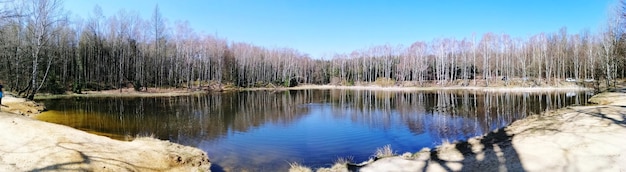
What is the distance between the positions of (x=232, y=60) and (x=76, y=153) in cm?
6380

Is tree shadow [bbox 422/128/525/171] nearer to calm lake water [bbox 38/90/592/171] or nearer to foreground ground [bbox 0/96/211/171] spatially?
calm lake water [bbox 38/90/592/171]

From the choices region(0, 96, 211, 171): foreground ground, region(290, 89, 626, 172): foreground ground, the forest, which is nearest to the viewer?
region(290, 89, 626, 172): foreground ground

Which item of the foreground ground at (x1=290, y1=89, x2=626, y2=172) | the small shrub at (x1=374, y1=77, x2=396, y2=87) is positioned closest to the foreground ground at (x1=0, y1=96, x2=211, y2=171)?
the foreground ground at (x1=290, y1=89, x2=626, y2=172)

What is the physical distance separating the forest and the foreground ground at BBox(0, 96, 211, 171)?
65.9 ft

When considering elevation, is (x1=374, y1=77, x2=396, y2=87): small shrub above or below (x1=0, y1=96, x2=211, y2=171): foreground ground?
above

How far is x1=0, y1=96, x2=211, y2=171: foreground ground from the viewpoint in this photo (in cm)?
620

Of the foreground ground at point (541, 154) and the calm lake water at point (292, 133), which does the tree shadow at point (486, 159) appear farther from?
the calm lake water at point (292, 133)

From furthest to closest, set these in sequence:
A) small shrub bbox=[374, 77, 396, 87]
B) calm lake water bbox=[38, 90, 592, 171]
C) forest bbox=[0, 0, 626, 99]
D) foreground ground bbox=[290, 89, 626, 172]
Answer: small shrub bbox=[374, 77, 396, 87]
forest bbox=[0, 0, 626, 99]
calm lake water bbox=[38, 90, 592, 171]
foreground ground bbox=[290, 89, 626, 172]

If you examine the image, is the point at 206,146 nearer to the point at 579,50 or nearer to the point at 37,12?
the point at 37,12

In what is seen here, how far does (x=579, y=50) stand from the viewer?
184 ft

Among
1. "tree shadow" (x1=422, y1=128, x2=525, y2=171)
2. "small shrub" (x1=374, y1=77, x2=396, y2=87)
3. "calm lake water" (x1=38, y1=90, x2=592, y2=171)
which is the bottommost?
"calm lake water" (x1=38, y1=90, x2=592, y2=171)

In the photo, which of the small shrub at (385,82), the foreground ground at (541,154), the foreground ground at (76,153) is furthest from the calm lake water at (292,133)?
the small shrub at (385,82)

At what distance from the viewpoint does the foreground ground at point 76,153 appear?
6.20 metres

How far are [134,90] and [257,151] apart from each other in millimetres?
37906
